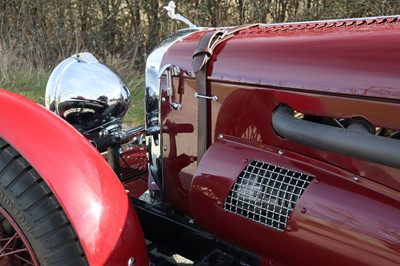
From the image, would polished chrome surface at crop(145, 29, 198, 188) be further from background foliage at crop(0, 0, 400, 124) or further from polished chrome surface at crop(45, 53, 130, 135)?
background foliage at crop(0, 0, 400, 124)

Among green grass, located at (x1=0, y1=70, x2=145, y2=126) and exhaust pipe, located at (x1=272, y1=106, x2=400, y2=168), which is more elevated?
exhaust pipe, located at (x1=272, y1=106, x2=400, y2=168)

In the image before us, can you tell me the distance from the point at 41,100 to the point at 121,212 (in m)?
4.97

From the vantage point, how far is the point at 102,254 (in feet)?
5.42

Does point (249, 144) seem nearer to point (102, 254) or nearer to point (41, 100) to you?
point (102, 254)

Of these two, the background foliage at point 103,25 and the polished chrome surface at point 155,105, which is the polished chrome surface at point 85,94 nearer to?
the polished chrome surface at point 155,105

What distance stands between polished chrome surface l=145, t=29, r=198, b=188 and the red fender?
1.59 feet

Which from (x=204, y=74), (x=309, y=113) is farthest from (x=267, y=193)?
(x=204, y=74)

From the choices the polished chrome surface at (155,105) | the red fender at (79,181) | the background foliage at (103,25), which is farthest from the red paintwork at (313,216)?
the background foliage at (103,25)

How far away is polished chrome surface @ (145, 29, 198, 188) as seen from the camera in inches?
87.6

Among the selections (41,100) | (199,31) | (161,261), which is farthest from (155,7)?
(161,261)

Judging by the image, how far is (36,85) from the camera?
23.4 ft

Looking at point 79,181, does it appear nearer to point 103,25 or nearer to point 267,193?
point 267,193

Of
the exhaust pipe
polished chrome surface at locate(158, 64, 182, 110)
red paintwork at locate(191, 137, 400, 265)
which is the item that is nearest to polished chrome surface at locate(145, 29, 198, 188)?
polished chrome surface at locate(158, 64, 182, 110)

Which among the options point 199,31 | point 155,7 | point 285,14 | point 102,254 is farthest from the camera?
point 155,7
